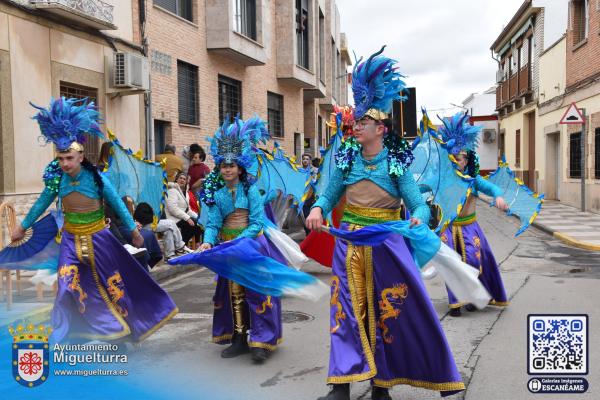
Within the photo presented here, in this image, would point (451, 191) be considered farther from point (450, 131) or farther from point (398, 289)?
point (398, 289)

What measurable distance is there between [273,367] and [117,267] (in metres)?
1.57

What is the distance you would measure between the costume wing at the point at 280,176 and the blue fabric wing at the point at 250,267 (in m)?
2.89

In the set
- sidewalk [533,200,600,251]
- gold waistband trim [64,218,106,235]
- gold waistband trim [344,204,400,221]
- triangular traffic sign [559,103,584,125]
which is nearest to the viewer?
gold waistband trim [344,204,400,221]

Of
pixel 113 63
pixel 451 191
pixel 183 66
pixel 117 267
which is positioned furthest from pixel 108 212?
pixel 183 66

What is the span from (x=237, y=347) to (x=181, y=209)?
214 inches

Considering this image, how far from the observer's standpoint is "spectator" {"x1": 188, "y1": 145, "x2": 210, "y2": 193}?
1121 cm

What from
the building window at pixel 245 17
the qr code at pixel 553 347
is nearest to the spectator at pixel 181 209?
the qr code at pixel 553 347

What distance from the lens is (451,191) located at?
21.8 ft

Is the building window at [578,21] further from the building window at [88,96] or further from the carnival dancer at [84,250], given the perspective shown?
Result: the carnival dancer at [84,250]

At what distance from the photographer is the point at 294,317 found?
6.58 m

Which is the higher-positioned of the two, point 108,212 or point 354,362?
point 108,212

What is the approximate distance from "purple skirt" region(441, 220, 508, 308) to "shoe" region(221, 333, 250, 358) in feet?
8.48

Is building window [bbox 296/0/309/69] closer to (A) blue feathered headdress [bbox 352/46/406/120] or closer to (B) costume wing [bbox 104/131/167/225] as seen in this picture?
(B) costume wing [bbox 104/131/167/225]

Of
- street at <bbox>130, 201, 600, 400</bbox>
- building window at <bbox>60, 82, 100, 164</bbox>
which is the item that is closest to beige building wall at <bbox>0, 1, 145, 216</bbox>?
building window at <bbox>60, 82, 100, 164</bbox>
